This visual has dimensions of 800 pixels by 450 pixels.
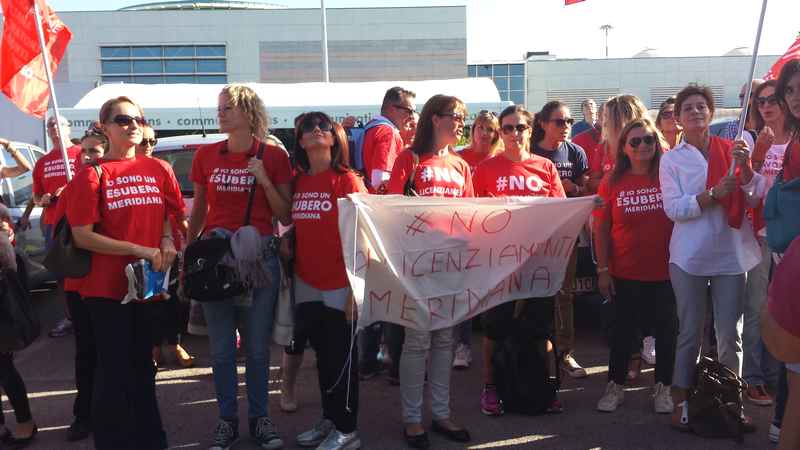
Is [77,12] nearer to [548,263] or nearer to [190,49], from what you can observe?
[190,49]

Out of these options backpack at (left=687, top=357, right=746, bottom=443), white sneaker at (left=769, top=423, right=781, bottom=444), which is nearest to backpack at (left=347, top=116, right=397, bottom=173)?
backpack at (left=687, top=357, right=746, bottom=443)

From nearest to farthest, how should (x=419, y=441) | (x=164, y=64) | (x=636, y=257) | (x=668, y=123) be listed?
(x=419, y=441) < (x=636, y=257) < (x=668, y=123) < (x=164, y=64)

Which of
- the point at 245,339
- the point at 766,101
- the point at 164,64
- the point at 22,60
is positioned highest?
the point at 164,64

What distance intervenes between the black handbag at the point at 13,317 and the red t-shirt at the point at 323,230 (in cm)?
162

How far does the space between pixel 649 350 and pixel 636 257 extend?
1571 millimetres

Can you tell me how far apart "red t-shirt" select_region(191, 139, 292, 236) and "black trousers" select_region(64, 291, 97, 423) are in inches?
38.6

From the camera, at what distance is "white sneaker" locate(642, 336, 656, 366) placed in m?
5.86

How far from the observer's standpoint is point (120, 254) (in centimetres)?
386

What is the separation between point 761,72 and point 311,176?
35.4 m

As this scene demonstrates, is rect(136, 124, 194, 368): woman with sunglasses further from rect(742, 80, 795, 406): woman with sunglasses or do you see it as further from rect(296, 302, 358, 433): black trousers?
rect(742, 80, 795, 406): woman with sunglasses

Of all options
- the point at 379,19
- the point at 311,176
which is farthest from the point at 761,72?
the point at 311,176

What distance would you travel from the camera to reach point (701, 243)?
169 inches

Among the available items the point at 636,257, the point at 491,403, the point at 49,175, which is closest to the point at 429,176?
the point at 636,257

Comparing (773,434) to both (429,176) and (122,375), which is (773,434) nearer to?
(429,176)
